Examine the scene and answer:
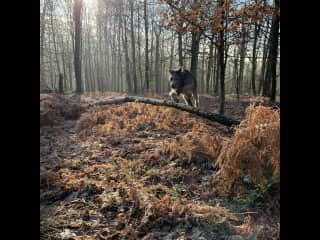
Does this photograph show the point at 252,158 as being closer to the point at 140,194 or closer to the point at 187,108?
the point at 140,194

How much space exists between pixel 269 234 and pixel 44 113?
832cm

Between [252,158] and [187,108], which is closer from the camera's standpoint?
[252,158]

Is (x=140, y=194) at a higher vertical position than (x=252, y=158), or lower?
lower

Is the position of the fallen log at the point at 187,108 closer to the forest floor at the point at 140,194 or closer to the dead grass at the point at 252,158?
the forest floor at the point at 140,194

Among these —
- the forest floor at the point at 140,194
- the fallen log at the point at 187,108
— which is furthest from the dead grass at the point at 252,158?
the fallen log at the point at 187,108

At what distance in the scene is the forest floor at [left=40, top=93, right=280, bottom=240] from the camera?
2837 mm

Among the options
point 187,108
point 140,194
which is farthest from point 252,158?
point 187,108

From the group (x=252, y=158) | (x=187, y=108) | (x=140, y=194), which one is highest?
(x=187, y=108)

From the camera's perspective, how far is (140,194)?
3471mm

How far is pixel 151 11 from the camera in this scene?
32469 millimetres

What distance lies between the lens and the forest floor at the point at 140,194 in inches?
112

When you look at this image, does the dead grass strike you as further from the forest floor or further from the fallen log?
the fallen log
